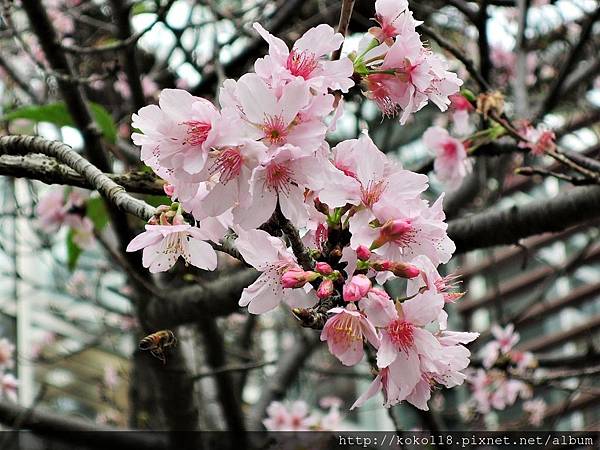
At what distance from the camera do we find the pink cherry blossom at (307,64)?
861 millimetres

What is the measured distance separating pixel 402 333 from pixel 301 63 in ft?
1.11

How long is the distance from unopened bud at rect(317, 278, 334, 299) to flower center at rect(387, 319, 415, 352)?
0.08 metres

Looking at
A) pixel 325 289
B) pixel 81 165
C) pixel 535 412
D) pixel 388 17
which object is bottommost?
pixel 535 412

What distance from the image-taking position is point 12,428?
2.27 meters

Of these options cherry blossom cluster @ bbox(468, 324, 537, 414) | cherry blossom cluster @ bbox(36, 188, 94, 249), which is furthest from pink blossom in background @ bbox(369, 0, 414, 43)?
cherry blossom cluster @ bbox(468, 324, 537, 414)

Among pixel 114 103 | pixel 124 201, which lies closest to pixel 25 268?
pixel 114 103

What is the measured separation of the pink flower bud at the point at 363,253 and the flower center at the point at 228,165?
0.16 metres

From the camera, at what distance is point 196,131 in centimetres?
85

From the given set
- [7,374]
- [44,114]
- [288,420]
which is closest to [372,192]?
[44,114]

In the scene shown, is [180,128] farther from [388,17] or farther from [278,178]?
[388,17]

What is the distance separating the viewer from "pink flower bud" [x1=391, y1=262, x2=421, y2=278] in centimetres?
86

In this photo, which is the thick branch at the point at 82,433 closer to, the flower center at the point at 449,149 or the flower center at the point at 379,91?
the flower center at the point at 449,149

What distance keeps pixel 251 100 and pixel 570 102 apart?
3.15 metres

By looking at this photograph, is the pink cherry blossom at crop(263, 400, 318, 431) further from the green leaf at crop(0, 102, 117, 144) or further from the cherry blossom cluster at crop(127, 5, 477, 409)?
the cherry blossom cluster at crop(127, 5, 477, 409)
